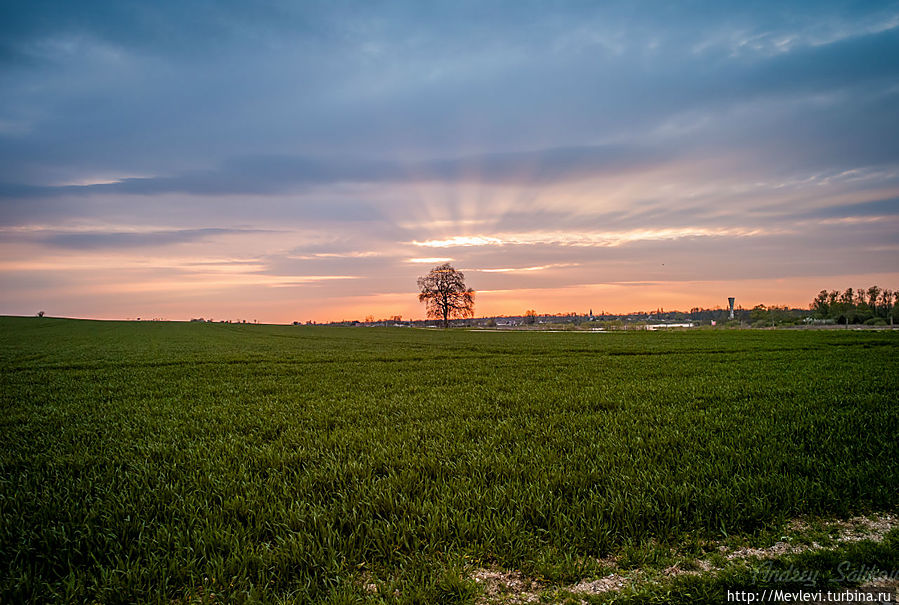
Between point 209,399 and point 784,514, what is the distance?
38.3ft

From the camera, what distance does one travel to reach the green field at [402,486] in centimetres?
337

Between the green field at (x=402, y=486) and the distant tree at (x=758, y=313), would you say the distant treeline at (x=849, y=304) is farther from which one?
the green field at (x=402, y=486)

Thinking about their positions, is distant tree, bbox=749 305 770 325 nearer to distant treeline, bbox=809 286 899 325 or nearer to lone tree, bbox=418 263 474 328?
distant treeline, bbox=809 286 899 325

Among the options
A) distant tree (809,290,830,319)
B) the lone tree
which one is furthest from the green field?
distant tree (809,290,830,319)

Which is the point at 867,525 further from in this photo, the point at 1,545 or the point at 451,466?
the point at 1,545

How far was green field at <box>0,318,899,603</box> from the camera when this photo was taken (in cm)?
337

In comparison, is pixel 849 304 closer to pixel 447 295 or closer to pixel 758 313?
pixel 758 313

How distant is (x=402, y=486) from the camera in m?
4.80

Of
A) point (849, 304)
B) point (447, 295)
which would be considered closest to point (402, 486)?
point (447, 295)

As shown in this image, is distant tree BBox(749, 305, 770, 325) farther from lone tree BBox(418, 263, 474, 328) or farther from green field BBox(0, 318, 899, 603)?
green field BBox(0, 318, 899, 603)

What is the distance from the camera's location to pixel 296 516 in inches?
160

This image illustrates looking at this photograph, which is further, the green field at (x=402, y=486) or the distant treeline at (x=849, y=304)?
the distant treeline at (x=849, y=304)

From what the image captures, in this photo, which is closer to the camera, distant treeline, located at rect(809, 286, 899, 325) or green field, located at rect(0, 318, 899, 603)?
green field, located at rect(0, 318, 899, 603)

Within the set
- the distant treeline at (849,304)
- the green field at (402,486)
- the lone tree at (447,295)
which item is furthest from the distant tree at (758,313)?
the green field at (402,486)
